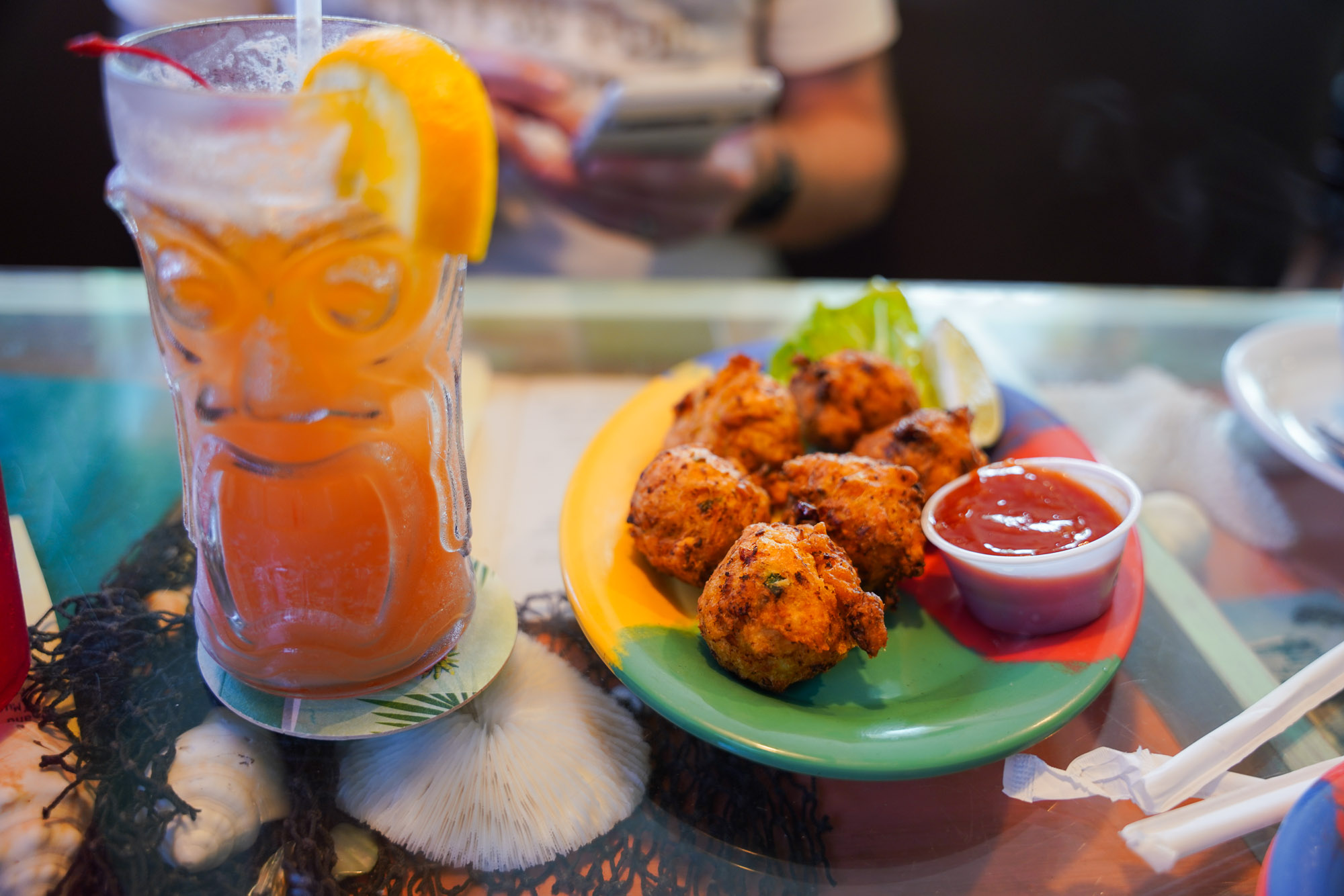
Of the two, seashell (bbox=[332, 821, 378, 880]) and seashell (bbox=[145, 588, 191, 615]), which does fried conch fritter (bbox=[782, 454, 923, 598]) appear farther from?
seashell (bbox=[145, 588, 191, 615])

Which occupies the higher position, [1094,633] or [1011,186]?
[1094,633]

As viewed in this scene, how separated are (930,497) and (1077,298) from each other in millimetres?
1020

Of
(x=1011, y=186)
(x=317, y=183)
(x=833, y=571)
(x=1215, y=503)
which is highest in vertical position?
(x=317, y=183)

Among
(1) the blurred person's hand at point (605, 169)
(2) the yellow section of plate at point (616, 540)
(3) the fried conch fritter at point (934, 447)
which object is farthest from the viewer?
(1) the blurred person's hand at point (605, 169)

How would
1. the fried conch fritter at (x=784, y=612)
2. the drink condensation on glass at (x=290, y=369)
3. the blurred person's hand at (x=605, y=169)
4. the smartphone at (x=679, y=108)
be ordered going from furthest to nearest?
the blurred person's hand at (x=605, y=169) → the smartphone at (x=679, y=108) → the fried conch fritter at (x=784, y=612) → the drink condensation on glass at (x=290, y=369)

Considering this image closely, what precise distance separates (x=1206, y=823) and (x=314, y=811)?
35.4 inches

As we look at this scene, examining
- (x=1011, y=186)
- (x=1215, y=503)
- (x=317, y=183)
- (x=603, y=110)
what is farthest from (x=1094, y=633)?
(x=1011, y=186)

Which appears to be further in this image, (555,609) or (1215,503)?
(1215,503)

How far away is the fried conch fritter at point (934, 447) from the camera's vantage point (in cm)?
137

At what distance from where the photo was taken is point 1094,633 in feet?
3.72

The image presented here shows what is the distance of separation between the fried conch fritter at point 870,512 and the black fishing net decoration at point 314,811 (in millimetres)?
314

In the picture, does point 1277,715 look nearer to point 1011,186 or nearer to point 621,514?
point 621,514

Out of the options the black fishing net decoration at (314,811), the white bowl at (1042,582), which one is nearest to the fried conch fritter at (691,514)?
the black fishing net decoration at (314,811)

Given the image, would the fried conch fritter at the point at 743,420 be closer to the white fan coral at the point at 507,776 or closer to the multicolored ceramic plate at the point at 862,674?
the multicolored ceramic plate at the point at 862,674
